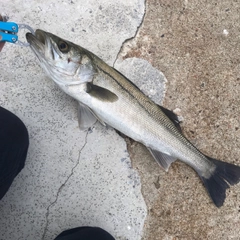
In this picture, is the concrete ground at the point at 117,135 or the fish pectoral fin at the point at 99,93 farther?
the concrete ground at the point at 117,135

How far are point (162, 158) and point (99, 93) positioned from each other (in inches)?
26.9

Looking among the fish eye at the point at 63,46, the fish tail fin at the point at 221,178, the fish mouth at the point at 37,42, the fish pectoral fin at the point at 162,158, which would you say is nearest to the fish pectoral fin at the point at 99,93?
the fish eye at the point at 63,46

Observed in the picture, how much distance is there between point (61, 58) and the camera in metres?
2.59

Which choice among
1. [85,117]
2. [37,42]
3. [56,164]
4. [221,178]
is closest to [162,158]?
[221,178]

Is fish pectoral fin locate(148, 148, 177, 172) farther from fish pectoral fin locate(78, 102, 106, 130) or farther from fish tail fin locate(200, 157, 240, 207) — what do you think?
fish pectoral fin locate(78, 102, 106, 130)

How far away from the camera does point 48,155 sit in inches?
114

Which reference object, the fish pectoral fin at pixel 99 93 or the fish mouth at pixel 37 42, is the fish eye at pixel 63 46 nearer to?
→ the fish mouth at pixel 37 42

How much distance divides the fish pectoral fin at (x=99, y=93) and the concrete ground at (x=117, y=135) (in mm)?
360

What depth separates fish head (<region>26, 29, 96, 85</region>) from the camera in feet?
8.39

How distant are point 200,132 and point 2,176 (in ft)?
5.00

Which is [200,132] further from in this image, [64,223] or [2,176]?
[2,176]

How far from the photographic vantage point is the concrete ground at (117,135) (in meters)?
2.88

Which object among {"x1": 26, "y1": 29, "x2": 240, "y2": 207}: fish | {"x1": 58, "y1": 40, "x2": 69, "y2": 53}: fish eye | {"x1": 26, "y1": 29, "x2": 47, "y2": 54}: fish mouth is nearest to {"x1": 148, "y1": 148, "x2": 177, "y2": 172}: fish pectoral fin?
{"x1": 26, "y1": 29, "x2": 240, "y2": 207}: fish

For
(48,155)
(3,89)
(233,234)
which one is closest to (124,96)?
(48,155)
